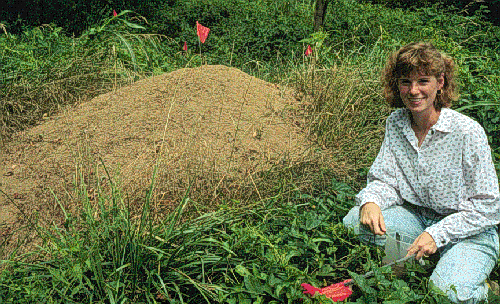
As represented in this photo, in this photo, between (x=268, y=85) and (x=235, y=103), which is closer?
(x=235, y=103)

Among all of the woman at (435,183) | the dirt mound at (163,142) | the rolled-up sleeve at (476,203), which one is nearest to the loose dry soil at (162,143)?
the dirt mound at (163,142)

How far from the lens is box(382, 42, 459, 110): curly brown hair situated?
261cm

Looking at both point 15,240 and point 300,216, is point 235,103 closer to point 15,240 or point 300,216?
point 300,216

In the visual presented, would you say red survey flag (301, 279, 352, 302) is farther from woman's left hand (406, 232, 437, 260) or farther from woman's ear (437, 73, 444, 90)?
→ woman's ear (437, 73, 444, 90)

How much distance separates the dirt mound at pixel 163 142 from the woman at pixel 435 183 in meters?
0.79

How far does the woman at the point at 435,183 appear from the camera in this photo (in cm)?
243

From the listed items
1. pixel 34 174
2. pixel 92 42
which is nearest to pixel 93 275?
pixel 34 174

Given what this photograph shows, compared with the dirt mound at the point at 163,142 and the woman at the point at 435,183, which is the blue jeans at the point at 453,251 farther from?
the dirt mound at the point at 163,142

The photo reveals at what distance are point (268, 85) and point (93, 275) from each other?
9.21 ft

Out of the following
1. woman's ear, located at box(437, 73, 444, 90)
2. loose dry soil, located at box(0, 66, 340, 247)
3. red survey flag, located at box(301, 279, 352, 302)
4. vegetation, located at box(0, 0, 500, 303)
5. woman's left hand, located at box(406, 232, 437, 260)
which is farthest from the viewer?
loose dry soil, located at box(0, 66, 340, 247)

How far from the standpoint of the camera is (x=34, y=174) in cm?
353

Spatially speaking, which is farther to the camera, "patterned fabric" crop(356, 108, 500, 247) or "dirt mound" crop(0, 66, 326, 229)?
"dirt mound" crop(0, 66, 326, 229)

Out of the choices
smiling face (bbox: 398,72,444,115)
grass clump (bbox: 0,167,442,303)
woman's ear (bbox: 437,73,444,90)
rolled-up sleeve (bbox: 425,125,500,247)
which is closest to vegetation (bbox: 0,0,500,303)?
grass clump (bbox: 0,167,442,303)

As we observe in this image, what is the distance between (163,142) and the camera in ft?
9.49
